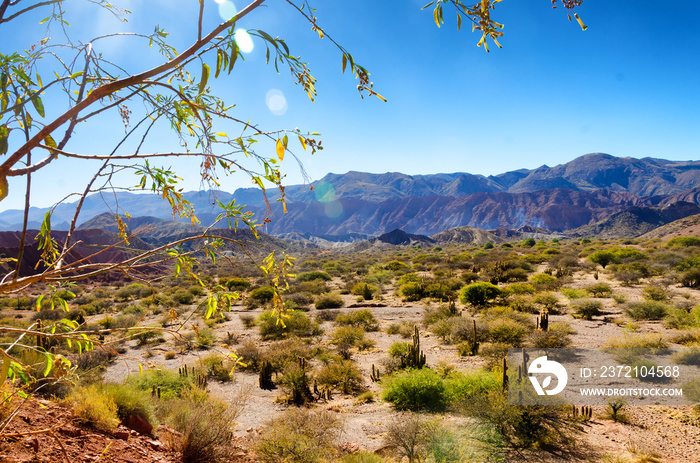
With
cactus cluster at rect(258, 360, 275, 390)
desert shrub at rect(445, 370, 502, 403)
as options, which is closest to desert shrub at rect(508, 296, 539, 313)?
desert shrub at rect(445, 370, 502, 403)

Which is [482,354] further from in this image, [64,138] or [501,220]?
[501,220]

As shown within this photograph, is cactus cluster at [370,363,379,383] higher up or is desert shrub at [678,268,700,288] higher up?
desert shrub at [678,268,700,288]

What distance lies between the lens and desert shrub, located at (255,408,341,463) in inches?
186

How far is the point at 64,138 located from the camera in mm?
1836

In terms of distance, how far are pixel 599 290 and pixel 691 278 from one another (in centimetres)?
446

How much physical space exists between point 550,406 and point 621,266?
1919 centimetres

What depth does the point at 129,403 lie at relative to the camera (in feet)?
16.0

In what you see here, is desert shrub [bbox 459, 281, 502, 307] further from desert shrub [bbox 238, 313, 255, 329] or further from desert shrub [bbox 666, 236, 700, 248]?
desert shrub [bbox 666, 236, 700, 248]

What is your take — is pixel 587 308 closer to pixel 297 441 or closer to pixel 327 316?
pixel 327 316

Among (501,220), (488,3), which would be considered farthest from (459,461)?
(501,220)

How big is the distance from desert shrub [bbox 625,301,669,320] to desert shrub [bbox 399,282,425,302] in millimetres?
9472

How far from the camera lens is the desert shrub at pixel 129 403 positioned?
190 inches

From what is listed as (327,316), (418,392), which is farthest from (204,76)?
(327,316)

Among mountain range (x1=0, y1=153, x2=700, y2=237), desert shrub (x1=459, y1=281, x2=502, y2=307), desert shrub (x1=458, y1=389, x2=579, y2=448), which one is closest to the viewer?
desert shrub (x1=458, y1=389, x2=579, y2=448)
